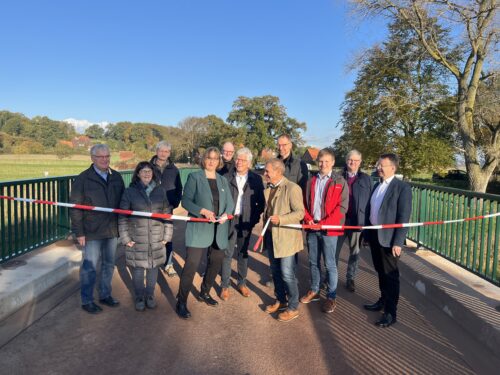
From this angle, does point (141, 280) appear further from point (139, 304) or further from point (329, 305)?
point (329, 305)

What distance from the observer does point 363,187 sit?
5.05m

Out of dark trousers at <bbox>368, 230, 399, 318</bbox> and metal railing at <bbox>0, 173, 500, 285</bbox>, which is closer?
dark trousers at <bbox>368, 230, 399, 318</bbox>

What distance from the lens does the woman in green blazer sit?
13.7 feet

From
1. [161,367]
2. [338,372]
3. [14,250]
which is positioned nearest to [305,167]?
[338,372]

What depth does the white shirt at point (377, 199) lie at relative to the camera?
413 centimetres

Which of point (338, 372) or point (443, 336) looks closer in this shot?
point (338, 372)

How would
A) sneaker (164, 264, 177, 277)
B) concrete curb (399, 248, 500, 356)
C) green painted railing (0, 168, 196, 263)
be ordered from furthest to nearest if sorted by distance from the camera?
sneaker (164, 264, 177, 277), green painted railing (0, 168, 196, 263), concrete curb (399, 248, 500, 356)

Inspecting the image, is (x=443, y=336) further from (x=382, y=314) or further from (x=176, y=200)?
(x=176, y=200)

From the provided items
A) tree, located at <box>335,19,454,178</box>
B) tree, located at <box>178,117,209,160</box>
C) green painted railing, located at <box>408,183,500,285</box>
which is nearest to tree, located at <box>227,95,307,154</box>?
tree, located at <box>178,117,209,160</box>

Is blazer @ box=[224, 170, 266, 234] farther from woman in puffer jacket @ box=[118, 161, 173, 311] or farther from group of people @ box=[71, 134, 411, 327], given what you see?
woman in puffer jacket @ box=[118, 161, 173, 311]

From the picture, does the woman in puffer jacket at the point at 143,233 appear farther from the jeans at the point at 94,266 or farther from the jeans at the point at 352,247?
the jeans at the point at 352,247

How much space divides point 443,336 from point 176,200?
3.88 m

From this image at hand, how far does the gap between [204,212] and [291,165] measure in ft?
5.62

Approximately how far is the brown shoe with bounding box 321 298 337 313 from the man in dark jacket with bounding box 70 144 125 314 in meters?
2.50
